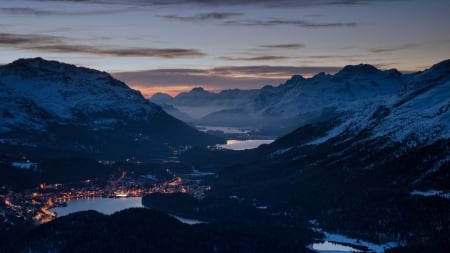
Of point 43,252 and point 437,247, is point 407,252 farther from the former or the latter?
point 43,252

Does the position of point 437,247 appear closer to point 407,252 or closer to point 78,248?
point 407,252

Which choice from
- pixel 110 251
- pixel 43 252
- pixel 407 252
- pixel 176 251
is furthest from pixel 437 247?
pixel 43 252

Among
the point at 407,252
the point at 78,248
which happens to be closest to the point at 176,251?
the point at 78,248

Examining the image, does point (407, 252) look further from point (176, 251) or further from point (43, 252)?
point (43, 252)

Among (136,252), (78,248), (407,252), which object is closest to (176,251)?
(136,252)

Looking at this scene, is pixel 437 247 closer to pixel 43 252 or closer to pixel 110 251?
pixel 110 251
